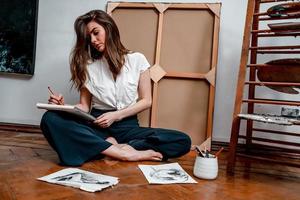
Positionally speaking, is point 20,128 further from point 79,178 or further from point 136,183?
point 136,183

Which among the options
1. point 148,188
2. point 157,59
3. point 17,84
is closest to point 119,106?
point 157,59

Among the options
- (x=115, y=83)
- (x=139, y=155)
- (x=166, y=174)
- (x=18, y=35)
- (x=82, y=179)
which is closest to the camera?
(x=82, y=179)

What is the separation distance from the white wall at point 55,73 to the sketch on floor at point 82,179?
2.84ft

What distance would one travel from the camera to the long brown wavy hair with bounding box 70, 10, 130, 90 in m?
1.44

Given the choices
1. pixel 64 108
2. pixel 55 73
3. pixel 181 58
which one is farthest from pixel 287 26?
pixel 55 73

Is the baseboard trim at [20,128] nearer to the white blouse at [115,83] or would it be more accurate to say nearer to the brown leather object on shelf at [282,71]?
the white blouse at [115,83]

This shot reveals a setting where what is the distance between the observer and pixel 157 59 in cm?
171

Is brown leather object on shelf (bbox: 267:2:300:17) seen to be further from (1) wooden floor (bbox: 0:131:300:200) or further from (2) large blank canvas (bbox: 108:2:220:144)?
(1) wooden floor (bbox: 0:131:300:200)

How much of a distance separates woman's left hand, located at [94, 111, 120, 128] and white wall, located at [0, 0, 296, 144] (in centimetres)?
61

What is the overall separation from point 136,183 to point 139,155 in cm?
28

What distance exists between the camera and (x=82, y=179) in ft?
3.40

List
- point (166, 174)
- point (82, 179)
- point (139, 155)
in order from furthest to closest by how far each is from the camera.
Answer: point (139, 155)
point (166, 174)
point (82, 179)

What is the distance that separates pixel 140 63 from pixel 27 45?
886 millimetres

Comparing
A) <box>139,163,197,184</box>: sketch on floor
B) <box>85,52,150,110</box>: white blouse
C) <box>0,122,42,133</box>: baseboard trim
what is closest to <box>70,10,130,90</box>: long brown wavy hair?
<box>85,52,150,110</box>: white blouse
